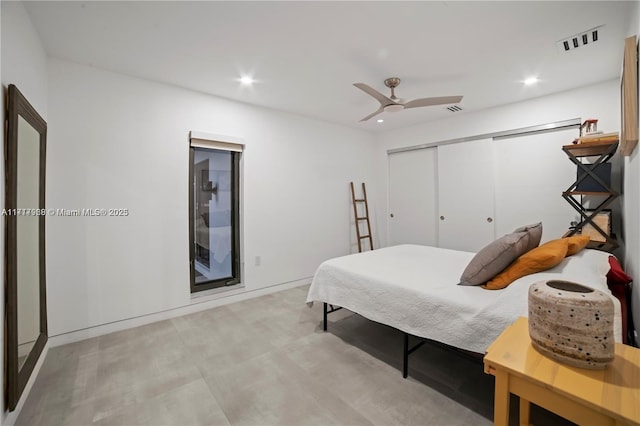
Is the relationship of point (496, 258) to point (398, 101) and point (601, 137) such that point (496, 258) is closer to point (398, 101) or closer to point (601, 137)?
point (398, 101)

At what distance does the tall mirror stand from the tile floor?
278mm

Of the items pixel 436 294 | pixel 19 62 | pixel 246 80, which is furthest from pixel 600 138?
pixel 19 62

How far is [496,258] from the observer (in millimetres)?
1749

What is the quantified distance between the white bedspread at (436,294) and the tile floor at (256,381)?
24cm

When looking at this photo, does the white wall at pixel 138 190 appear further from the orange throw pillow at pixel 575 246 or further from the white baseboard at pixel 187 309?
the orange throw pillow at pixel 575 246

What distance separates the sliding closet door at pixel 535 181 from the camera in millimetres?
3188

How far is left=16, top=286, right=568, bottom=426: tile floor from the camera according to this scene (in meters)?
1.58

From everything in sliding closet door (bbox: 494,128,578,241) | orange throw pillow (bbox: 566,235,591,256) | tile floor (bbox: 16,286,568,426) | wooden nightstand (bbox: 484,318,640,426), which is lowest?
tile floor (bbox: 16,286,568,426)

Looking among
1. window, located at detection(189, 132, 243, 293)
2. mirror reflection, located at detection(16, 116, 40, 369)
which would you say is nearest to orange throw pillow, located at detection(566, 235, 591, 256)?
window, located at detection(189, 132, 243, 293)

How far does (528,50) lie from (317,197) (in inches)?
112

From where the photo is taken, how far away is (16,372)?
1.52 m

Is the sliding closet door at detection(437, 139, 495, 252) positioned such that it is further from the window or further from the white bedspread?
the window

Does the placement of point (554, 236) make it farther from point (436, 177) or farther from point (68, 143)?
point (68, 143)

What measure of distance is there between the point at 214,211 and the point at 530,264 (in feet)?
10.1
